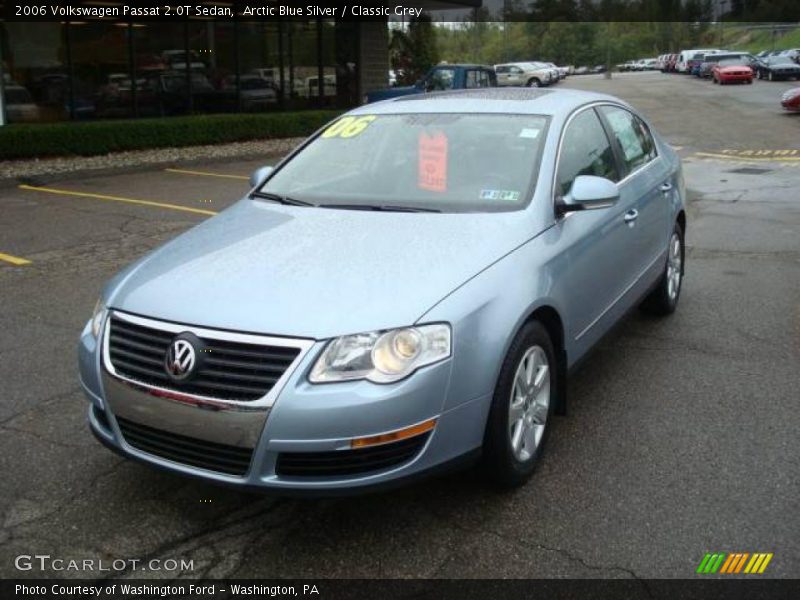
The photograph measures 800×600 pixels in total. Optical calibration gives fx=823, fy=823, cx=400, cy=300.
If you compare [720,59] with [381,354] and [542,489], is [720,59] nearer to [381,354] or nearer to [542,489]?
[542,489]

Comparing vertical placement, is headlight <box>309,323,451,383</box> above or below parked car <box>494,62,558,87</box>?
below

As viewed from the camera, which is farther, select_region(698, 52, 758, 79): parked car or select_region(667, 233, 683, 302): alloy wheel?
select_region(698, 52, 758, 79): parked car

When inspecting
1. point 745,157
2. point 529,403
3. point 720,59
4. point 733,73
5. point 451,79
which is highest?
point 720,59

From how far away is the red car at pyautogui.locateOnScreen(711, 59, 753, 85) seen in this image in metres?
43.4

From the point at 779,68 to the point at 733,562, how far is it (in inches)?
1858

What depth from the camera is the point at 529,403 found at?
11.4ft

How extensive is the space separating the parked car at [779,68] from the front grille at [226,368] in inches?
1870

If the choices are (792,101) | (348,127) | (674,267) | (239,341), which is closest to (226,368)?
(239,341)

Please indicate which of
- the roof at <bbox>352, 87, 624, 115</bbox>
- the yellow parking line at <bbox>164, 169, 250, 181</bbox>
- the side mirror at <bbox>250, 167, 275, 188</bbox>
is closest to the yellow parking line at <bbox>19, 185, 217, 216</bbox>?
the yellow parking line at <bbox>164, 169, 250, 181</bbox>

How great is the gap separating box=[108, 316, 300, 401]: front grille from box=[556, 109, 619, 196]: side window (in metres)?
1.83

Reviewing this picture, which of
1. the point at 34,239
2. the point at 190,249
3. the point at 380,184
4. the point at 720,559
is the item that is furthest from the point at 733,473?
the point at 34,239

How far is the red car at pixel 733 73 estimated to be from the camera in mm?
43438

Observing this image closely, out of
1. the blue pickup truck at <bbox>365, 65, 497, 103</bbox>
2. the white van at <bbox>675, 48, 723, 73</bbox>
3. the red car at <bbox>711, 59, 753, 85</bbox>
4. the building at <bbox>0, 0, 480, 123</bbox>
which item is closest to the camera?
the building at <bbox>0, 0, 480, 123</bbox>

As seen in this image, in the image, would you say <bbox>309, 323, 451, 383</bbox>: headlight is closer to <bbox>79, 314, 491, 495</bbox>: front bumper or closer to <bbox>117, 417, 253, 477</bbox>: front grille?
<bbox>79, 314, 491, 495</bbox>: front bumper
